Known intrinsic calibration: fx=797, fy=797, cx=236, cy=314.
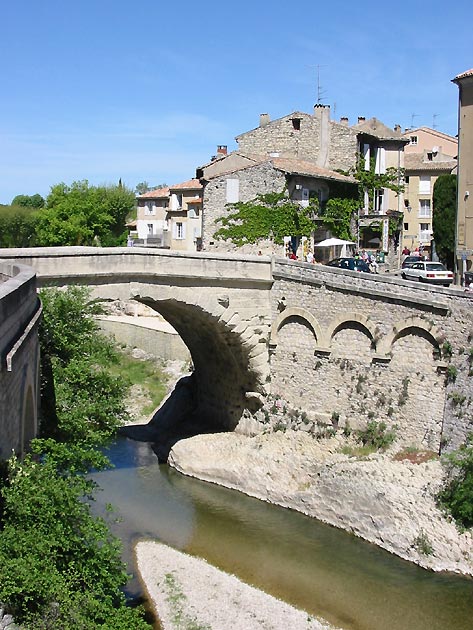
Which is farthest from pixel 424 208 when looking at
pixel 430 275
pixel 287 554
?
pixel 287 554

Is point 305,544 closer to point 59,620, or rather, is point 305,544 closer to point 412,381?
point 412,381

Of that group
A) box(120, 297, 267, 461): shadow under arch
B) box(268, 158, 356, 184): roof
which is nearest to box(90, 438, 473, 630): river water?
box(120, 297, 267, 461): shadow under arch

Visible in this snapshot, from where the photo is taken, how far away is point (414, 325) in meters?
25.1

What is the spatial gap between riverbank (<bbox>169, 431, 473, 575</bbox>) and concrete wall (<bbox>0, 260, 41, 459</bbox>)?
10113mm

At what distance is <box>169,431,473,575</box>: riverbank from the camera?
70.2ft

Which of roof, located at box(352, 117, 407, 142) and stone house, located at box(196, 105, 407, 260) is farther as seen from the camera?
roof, located at box(352, 117, 407, 142)

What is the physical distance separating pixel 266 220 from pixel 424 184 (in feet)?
91.0

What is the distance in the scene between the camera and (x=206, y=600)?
1912 cm

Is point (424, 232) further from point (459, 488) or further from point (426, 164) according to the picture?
point (459, 488)

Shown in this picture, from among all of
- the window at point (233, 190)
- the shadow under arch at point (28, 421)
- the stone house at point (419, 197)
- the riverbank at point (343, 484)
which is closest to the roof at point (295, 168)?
the window at point (233, 190)

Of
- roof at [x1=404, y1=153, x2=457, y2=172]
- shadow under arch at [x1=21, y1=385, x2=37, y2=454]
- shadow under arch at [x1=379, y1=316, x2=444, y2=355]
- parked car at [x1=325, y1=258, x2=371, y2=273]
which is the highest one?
roof at [x1=404, y1=153, x2=457, y2=172]

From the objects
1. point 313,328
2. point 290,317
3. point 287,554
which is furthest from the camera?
point 290,317

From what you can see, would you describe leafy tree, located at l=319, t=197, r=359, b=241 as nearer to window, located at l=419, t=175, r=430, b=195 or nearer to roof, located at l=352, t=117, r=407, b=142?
roof, located at l=352, t=117, r=407, b=142

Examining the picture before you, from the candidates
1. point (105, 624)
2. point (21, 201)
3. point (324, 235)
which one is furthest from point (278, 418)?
point (21, 201)
